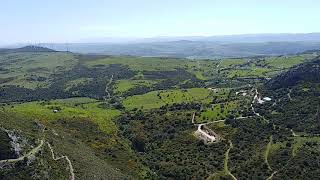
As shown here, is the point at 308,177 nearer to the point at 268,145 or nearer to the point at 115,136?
the point at 268,145

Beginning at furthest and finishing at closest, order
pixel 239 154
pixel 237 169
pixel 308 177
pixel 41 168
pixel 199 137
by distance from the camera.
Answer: pixel 199 137
pixel 239 154
pixel 237 169
pixel 308 177
pixel 41 168

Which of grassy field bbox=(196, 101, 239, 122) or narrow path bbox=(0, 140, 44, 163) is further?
grassy field bbox=(196, 101, 239, 122)

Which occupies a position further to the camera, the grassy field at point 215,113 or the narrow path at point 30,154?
the grassy field at point 215,113

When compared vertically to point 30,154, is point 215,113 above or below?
above

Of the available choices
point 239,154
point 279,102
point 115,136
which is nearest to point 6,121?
point 115,136

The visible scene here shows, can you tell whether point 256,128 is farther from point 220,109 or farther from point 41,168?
point 41,168

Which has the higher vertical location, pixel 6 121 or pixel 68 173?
pixel 6 121

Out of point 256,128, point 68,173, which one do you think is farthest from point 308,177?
point 68,173

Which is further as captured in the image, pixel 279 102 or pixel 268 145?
pixel 279 102

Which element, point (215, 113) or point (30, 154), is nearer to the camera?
point (30, 154)

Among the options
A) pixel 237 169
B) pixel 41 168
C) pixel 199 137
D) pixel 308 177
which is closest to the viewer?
pixel 41 168
